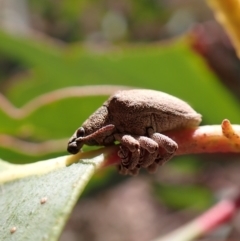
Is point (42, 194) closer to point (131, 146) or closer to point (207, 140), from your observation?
point (131, 146)

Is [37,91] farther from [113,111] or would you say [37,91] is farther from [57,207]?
[57,207]

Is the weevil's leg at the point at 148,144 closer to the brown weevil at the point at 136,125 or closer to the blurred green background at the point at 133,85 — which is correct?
the brown weevil at the point at 136,125

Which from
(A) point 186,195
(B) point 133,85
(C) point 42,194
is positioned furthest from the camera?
(A) point 186,195

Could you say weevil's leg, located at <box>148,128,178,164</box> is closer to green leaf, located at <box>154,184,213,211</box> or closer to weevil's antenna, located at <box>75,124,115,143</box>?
weevil's antenna, located at <box>75,124,115,143</box>

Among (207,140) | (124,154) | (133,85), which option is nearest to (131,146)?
(124,154)

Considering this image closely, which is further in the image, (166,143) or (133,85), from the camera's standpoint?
(133,85)

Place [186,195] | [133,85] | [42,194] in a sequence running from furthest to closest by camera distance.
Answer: [186,195] → [133,85] → [42,194]

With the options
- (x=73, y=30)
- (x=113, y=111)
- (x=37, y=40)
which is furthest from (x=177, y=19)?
(x=113, y=111)

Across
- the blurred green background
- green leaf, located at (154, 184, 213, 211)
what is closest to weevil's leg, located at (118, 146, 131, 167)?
the blurred green background

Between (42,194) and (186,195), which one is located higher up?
(42,194)
